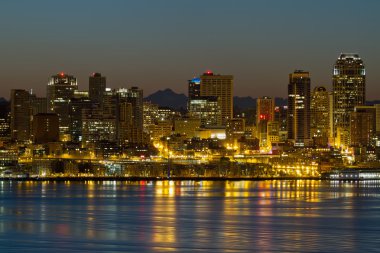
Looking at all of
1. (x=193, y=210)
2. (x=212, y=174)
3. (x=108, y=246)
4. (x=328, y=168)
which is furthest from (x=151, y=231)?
(x=328, y=168)

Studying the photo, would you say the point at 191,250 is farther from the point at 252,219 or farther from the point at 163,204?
the point at 163,204

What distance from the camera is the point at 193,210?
5809cm

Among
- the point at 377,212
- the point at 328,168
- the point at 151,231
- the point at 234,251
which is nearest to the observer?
the point at 234,251

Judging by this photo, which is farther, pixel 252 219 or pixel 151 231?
pixel 252 219

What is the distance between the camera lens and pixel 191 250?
37375mm

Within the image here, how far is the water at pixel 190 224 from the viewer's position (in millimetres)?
38844

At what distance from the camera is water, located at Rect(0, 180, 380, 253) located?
127ft

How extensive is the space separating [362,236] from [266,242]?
15.9ft

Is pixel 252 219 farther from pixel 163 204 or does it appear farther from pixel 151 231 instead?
pixel 163 204

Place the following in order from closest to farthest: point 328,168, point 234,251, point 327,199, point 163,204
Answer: point 234,251, point 163,204, point 327,199, point 328,168

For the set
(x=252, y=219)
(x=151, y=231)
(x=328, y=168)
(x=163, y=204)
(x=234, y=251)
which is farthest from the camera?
(x=328, y=168)

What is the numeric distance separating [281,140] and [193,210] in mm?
118561

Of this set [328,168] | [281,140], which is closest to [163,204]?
[328,168]

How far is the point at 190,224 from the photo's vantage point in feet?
158
